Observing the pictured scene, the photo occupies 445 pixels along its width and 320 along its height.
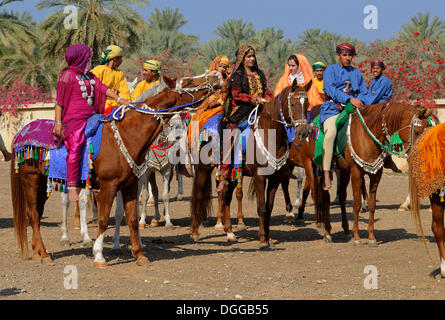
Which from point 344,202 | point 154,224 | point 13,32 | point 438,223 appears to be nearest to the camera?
point 438,223

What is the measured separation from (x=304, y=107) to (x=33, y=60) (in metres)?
29.6

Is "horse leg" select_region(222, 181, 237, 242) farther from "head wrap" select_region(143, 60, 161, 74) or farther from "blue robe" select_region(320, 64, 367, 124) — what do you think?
"head wrap" select_region(143, 60, 161, 74)

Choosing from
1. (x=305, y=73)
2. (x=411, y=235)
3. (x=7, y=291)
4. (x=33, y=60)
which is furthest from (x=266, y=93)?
(x=33, y=60)

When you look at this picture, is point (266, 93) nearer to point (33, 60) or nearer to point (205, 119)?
point (205, 119)

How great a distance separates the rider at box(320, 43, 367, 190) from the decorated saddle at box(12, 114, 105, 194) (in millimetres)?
3716

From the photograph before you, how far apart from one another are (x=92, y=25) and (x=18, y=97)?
6.35 metres

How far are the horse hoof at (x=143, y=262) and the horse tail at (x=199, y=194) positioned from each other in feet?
7.35

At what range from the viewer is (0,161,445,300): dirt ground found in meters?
6.89

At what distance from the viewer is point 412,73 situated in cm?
2611

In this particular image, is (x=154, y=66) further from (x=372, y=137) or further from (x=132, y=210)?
(x=372, y=137)

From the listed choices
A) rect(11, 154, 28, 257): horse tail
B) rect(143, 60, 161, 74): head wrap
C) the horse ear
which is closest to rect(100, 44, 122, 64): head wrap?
rect(143, 60, 161, 74): head wrap

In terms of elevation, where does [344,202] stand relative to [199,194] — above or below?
below

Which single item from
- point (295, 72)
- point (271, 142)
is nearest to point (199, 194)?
point (271, 142)

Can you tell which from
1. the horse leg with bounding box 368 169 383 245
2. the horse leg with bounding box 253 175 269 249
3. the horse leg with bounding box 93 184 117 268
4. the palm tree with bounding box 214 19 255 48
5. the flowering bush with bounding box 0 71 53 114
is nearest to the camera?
the horse leg with bounding box 93 184 117 268
